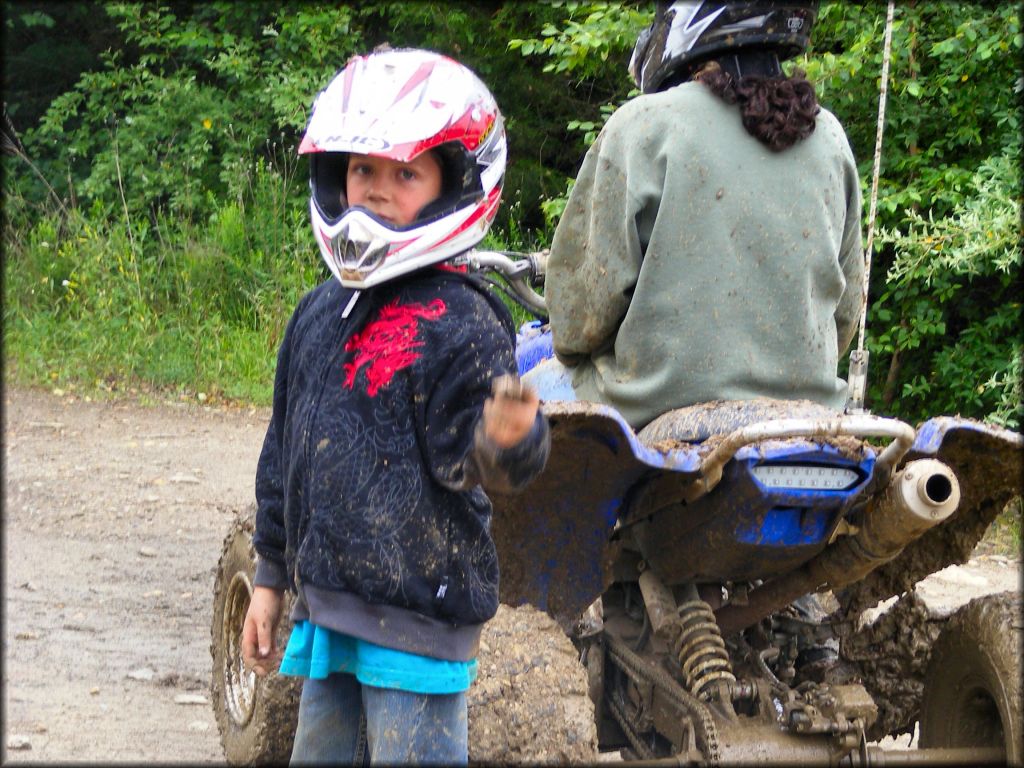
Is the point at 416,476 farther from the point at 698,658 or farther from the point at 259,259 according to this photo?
the point at 259,259

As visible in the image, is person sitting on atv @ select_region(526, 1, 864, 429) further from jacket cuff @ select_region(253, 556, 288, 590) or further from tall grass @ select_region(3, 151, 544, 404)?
tall grass @ select_region(3, 151, 544, 404)

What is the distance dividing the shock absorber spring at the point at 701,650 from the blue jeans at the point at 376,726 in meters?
0.86

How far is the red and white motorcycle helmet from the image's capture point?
2.32 metres

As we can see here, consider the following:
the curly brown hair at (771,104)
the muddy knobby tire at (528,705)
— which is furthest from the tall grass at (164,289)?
the muddy knobby tire at (528,705)

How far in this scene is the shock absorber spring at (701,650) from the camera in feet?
10.1

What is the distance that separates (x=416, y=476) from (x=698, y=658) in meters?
1.14

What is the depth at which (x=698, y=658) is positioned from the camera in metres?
3.12

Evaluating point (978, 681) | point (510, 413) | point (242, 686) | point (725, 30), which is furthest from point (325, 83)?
point (510, 413)

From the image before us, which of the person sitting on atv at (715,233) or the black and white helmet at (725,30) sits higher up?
the black and white helmet at (725,30)

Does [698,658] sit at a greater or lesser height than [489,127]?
lesser

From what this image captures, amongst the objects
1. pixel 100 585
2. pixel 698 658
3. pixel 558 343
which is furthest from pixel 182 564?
pixel 698 658

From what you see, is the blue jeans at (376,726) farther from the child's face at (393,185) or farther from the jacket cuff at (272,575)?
the child's face at (393,185)

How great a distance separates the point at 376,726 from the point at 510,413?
676mm

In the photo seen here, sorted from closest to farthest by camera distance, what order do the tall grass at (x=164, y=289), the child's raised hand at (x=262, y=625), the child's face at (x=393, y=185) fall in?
the child's face at (x=393, y=185) → the child's raised hand at (x=262, y=625) → the tall grass at (x=164, y=289)
